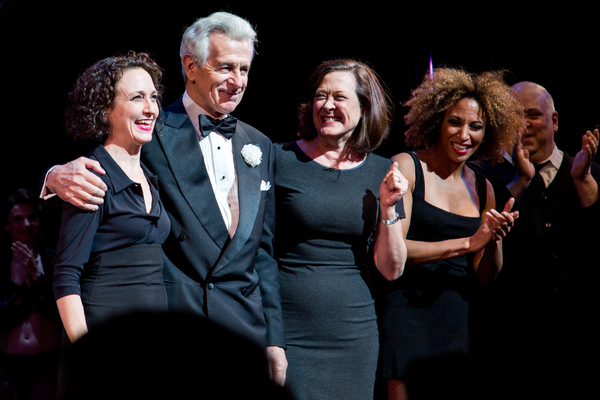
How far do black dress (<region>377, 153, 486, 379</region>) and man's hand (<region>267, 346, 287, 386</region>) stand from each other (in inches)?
19.8

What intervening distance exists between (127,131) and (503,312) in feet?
7.43

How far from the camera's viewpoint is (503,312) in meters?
3.22

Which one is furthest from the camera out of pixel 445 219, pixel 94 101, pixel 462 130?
pixel 462 130

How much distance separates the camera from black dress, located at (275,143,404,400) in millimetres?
2430

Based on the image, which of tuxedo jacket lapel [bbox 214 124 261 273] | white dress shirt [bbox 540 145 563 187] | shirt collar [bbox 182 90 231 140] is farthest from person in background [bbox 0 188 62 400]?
white dress shirt [bbox 540 145 563 187]

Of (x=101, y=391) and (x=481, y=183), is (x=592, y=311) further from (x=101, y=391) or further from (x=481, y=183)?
(x=101, y=391)

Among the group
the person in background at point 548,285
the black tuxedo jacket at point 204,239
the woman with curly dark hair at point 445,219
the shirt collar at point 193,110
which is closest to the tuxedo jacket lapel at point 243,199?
the black tuxedo jacket at point 204,239

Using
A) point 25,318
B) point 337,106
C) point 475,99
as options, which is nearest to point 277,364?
point 337,106

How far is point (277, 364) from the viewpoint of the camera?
2279mm

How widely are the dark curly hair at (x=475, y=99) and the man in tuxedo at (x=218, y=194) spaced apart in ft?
3.34

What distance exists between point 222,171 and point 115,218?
20.0 inches

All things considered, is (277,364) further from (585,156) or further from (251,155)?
(585,156)

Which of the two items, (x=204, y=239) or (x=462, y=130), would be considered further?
(x=462, y=130)

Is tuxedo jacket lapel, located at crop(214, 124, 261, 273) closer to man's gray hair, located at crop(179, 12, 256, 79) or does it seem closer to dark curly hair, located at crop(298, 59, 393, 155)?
man's gray hair, located at crop(179, 12, 256, 79)
